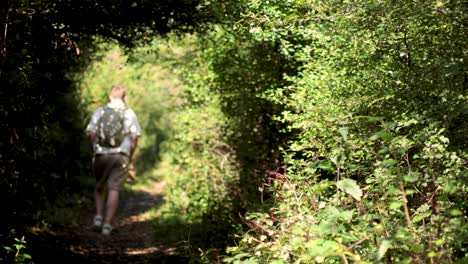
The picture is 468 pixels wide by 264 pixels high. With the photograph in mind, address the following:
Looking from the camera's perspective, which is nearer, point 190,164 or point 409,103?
point 409,103

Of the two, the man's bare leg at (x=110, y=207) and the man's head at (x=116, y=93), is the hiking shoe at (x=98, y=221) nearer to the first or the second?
the man's bare leg at (x=110, y=207)

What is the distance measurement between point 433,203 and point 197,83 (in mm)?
6667

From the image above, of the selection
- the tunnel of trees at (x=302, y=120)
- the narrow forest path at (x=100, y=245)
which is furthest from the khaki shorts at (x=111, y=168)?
the narrow forest path at (x=100, y=245)

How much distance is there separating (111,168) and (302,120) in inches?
146

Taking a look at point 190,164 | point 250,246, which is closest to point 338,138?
point 250,246

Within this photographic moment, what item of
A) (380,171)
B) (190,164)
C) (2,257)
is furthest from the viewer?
(190,164)

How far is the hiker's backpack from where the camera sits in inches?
323

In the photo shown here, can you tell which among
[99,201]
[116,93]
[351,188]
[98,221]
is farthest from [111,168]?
[351,188]

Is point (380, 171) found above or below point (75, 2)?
below

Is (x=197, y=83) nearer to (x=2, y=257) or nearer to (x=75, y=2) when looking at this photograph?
(x=75, y=2)

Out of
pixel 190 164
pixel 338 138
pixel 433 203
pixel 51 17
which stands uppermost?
pixel 51 17

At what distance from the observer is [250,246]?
4.90 meters

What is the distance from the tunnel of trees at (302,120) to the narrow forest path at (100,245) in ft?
1.35

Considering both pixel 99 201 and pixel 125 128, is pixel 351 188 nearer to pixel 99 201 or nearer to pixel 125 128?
pixel 125 128
